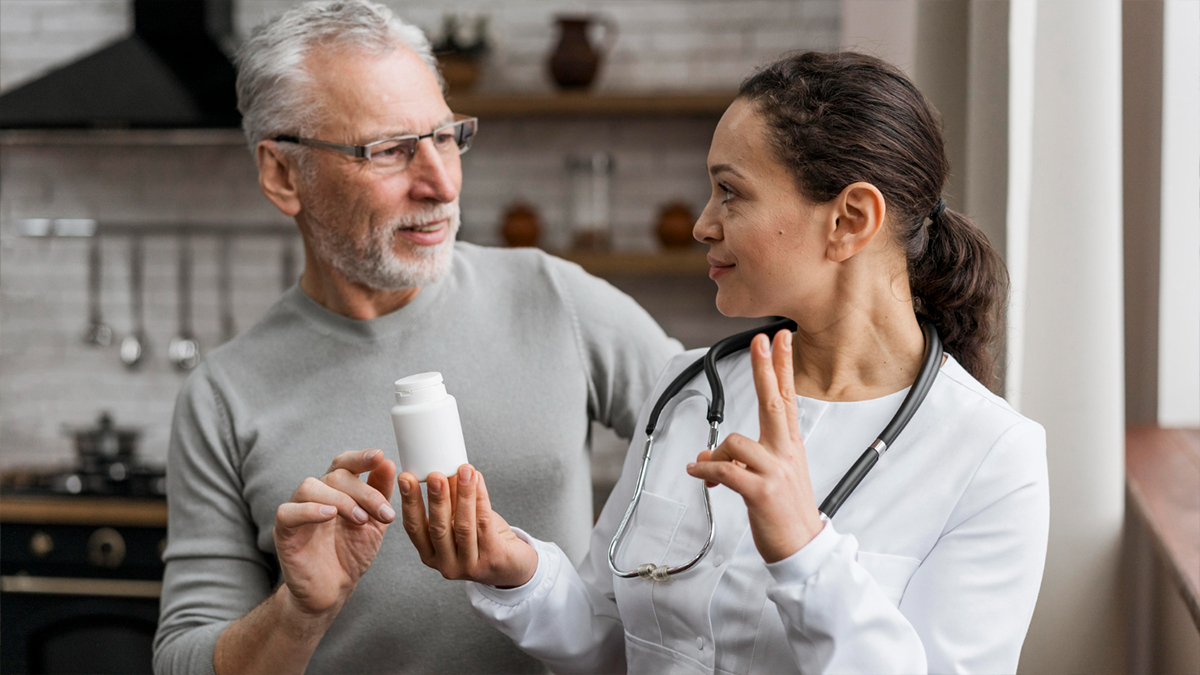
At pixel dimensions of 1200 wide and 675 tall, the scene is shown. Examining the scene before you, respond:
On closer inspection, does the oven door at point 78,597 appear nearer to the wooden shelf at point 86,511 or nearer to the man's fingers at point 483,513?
the wooden shelf at point 86,511

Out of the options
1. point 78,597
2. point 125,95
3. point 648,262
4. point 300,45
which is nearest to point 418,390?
point 300,45

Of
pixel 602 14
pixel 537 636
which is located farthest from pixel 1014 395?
pixel 602 14

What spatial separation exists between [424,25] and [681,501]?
277 centimetres

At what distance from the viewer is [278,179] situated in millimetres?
1546

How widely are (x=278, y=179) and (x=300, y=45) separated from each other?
211 millimetres

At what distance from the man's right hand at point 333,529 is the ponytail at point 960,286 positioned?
668mm

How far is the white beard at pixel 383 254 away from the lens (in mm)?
1462

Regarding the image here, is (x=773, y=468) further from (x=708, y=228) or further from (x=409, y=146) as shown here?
(x=409, y=146)

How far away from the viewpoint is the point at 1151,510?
136cm

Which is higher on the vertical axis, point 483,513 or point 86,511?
point 483,513

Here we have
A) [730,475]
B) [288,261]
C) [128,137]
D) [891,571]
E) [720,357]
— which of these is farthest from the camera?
[288,261]

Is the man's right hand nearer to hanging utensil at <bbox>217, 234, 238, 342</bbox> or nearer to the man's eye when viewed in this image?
the man's eye

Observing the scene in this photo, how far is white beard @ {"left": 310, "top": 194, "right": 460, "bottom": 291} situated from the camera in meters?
1.46

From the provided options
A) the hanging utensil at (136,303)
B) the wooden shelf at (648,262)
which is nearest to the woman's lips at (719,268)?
the wooden shelf at (648,262)
